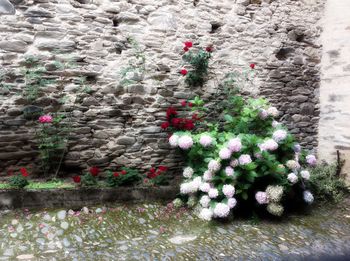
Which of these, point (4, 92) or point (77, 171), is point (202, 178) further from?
point (4, 92)

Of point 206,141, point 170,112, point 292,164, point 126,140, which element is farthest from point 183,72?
point 292,164

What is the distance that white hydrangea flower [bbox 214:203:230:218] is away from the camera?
3.48 meters

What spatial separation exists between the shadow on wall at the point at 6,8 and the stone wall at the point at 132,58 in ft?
0.17

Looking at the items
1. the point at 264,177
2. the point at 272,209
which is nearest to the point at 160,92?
the point at 264,177

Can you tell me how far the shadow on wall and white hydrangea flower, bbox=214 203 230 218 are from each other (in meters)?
3.12

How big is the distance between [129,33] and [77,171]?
6.11 feet

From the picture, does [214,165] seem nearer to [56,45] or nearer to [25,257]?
[25,257]

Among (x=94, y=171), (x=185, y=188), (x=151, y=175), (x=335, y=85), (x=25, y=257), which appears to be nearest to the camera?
(x=25, y=257)

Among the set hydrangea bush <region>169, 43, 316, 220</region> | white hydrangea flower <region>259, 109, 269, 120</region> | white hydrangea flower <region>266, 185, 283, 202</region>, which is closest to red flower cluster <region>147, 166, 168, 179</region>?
hydrangea bush <region>169, 43, 316, 220</region>

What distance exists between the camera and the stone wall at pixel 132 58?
353 cm

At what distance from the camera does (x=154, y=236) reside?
324 cm

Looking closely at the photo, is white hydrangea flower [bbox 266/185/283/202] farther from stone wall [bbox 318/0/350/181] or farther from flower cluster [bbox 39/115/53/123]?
flower cluster [bbox 39/115/53/123]

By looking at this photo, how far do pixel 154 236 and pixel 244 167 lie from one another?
1.28 m

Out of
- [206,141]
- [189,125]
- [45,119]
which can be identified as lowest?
[206,141]
